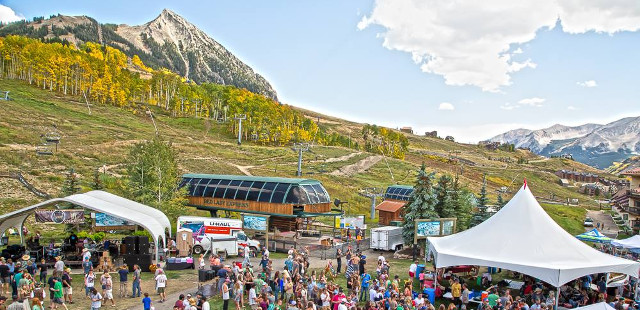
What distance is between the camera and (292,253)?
2188 cm

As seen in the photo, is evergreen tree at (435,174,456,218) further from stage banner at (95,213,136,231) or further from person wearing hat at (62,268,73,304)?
person wearing hat at (62,268,73,304)

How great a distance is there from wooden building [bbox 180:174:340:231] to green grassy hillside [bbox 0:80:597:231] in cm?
1505

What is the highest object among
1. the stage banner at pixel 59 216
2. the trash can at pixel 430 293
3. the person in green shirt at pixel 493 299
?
the stage banner at pixel 59 216

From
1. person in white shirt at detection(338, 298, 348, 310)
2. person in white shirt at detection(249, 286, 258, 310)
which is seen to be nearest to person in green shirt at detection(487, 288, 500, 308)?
person in white shirt at detection(338, 298, 348, 310)

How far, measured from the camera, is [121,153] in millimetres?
60031

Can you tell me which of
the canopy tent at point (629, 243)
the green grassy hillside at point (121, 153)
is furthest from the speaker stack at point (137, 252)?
the canopy tent at point (629, 243)

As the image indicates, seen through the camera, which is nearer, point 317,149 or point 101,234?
point 101,234

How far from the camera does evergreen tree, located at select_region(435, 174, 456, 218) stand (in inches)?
1216

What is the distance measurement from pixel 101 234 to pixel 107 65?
90130 millimetres

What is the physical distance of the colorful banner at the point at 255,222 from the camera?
28.1 m

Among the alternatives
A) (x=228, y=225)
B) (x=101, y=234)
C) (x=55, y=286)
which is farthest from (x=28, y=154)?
(x=55, y=286)

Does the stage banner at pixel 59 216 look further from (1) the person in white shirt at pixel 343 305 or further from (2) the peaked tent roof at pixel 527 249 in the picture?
(2) the peaked tent roof at pixel 527 249

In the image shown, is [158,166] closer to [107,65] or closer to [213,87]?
[107,65]

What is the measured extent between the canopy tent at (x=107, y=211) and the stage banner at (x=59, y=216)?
651 millimetres
